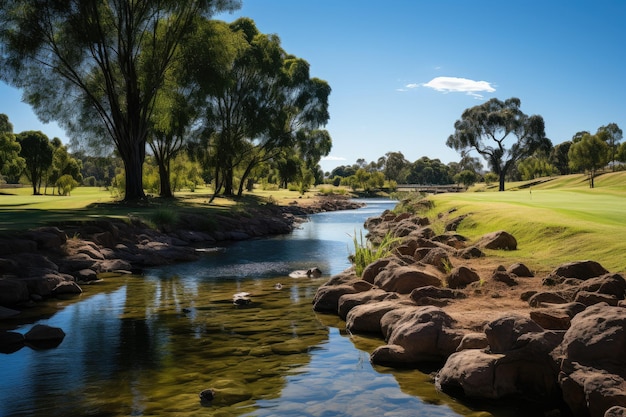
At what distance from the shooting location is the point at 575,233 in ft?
47.0

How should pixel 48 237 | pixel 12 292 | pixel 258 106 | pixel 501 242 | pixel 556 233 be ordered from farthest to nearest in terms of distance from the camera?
pixel 258 106 → pixel 48 237 → pixel 501 242 → pixel 556 233 → pixel 12 292

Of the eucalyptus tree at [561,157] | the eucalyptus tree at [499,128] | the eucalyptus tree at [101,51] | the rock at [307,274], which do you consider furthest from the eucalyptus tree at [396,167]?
the rock at [307,274]

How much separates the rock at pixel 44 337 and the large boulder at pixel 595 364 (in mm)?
8564

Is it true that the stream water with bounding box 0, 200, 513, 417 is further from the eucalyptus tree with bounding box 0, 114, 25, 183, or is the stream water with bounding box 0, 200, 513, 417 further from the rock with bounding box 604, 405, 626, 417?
the eucalyptus tree with bounding box 0, 114, 25, 183

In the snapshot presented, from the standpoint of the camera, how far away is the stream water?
688cm

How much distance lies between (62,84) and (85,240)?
19475mm

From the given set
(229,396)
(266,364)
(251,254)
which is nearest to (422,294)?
(266,364)

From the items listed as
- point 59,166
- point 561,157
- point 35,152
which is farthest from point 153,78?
point 561,157

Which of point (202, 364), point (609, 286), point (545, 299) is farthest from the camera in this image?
point (545, 299)

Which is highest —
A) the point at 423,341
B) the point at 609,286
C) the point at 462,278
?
the point at 609,286

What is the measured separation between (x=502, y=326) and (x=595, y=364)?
1.29 metres

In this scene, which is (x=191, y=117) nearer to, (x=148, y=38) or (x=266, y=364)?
(x=148, y=38)

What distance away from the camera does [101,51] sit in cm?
3070

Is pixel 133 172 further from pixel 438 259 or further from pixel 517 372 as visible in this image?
pixel 517 372
